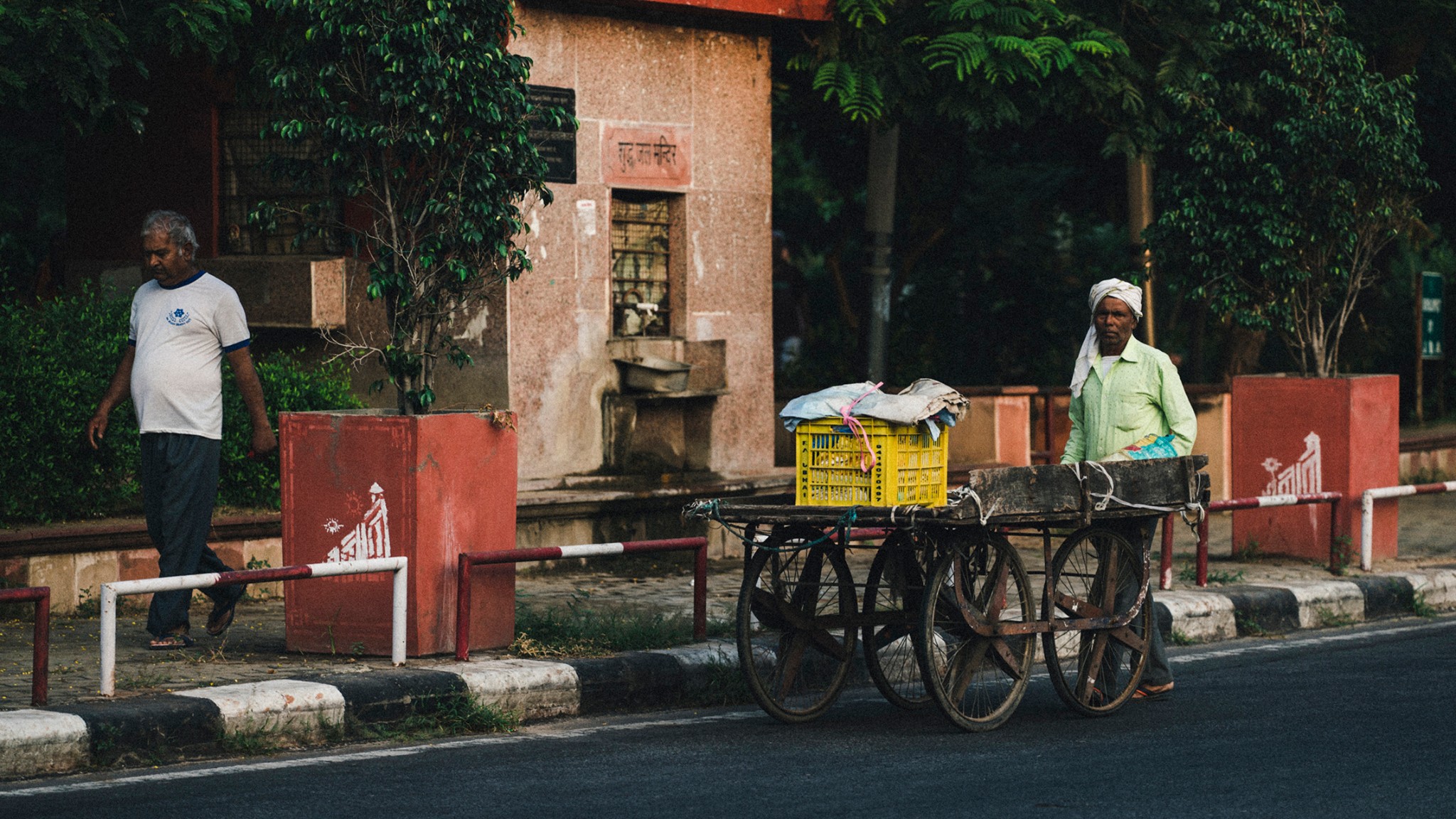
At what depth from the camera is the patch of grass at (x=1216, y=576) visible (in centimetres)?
1120

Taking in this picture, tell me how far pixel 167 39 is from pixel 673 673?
5188 millimetres

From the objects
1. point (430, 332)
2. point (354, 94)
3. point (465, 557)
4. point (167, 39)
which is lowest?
point (465, 557)

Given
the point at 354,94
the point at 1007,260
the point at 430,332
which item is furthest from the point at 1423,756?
the point at 1007,260

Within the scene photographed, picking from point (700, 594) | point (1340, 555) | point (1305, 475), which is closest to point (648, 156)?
point (700, 594)

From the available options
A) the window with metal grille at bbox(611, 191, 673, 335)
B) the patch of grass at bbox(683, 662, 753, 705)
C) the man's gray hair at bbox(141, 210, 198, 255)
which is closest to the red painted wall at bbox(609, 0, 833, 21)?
the window with metal grille at bbox(611, 191, 673, 335)

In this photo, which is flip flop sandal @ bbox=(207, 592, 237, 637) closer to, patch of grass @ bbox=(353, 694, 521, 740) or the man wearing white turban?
patch of grass @ bbox=(353, 694, 521, 740)

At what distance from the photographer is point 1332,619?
10.9 metres

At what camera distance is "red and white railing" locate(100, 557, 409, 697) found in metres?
6.74

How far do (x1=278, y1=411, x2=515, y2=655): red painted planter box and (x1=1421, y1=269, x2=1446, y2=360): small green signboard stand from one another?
1441 centimetres

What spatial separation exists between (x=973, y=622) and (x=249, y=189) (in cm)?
705

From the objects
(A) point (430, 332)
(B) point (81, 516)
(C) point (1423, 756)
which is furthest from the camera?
(B) point (81, 516)

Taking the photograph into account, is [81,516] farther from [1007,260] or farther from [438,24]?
[1007,260]

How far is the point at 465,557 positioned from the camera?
25.5 ft

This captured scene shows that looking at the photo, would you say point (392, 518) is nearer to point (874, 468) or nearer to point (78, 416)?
point (874, 468)
